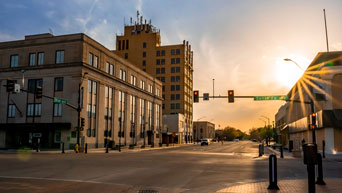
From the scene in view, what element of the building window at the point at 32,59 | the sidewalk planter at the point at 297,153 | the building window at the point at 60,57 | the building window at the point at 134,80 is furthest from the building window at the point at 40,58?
the sidewalk planter at the point at 297,153

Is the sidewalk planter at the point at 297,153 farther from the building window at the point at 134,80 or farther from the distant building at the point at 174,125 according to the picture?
the distant building at the point at 174,125

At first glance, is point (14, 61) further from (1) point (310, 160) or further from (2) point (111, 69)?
(1) point (310, 160)

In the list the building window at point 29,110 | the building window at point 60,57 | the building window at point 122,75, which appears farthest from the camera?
the building window at point 122,75

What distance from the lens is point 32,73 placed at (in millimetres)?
48562

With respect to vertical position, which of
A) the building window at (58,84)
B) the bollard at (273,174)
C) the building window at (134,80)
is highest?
the building window at (134,80)

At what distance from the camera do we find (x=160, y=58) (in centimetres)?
10812

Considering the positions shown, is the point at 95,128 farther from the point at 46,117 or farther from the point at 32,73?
the point at 32,73

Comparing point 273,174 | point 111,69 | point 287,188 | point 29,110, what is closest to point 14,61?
point 29,110

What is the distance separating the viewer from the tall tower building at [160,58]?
10750 centimetres

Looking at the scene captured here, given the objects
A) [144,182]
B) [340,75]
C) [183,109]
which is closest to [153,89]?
[183,109]

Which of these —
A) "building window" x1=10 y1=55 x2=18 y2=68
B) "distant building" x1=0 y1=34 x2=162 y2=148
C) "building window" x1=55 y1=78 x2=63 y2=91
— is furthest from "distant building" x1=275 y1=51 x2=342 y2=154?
"building window" x1=10 y1=55 x2=18 y2=68

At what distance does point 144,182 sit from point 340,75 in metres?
34.9

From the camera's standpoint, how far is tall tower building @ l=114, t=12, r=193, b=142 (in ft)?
353

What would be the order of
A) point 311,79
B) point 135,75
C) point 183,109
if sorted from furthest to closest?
point 183,109, point 135,75, point 311,79
